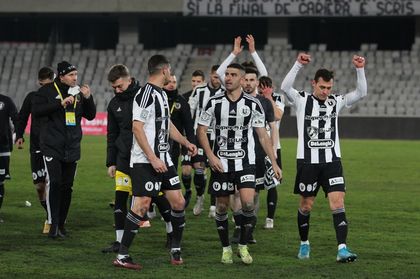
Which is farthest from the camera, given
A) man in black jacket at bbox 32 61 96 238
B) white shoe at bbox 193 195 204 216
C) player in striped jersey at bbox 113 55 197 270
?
white shoe at bbox 193 195 204 216

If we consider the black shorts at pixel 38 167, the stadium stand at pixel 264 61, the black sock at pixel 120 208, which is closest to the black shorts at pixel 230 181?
the black sock at pixel 120 208

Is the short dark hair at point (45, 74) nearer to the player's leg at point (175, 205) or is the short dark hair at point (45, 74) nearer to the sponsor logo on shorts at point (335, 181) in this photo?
the player's leg at point (175, 205)

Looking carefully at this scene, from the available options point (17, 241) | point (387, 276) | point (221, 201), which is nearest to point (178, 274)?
point (221, 201)

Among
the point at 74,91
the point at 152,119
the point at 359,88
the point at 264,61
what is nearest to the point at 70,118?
the point at 74,91

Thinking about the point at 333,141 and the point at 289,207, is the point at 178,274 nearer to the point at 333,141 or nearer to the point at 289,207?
the point at 333,141

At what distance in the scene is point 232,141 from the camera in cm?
1064

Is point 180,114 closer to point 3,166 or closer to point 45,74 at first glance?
point 45,74

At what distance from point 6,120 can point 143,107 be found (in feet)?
13.9

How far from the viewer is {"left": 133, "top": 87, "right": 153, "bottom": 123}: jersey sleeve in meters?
9.98

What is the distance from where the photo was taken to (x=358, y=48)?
1928 inches

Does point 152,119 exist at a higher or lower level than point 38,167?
higher

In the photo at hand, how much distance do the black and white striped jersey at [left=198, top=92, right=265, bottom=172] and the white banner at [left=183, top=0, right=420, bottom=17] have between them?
3361cm

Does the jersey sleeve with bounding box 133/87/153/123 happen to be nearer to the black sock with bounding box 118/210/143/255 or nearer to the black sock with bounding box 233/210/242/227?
the black sock with bounding box 118/210/143/255

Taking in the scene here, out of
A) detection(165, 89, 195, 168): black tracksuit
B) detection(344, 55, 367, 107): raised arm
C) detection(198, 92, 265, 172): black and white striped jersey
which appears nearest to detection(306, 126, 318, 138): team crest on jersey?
detection(344, 55, 367, 107): raised arm
